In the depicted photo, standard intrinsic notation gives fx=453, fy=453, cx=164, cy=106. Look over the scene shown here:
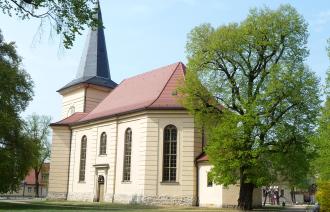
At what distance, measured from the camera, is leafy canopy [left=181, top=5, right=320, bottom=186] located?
26.3m

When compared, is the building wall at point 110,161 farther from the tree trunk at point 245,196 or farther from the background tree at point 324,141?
Answer: the background tree at point 324,141

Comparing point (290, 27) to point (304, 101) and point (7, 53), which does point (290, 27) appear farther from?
point (7, 53)

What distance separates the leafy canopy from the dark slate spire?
21.0 metres

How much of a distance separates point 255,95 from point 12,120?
50.6ft

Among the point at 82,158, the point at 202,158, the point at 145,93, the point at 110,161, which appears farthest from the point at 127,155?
the point at 82,158

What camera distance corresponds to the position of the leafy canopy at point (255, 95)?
26281 millimetres

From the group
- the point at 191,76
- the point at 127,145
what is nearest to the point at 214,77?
the point at 191,76

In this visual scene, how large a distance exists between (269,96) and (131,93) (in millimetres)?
17281

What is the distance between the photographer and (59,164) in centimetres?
4384

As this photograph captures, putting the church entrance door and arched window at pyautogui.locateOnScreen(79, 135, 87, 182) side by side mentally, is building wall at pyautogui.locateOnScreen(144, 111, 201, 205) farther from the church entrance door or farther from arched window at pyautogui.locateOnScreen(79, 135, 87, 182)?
arched window at pyautogui.locateOnScreen(79, 135, 87, 182)

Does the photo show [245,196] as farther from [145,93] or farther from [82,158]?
[82,158]

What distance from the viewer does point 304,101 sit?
26.6 meters

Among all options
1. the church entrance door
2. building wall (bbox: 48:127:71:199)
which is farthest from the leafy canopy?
building wall (bbox: 48:127:71:199)

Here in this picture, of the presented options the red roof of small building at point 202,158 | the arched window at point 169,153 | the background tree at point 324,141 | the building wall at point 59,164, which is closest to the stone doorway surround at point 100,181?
the building wall at point 59,164
